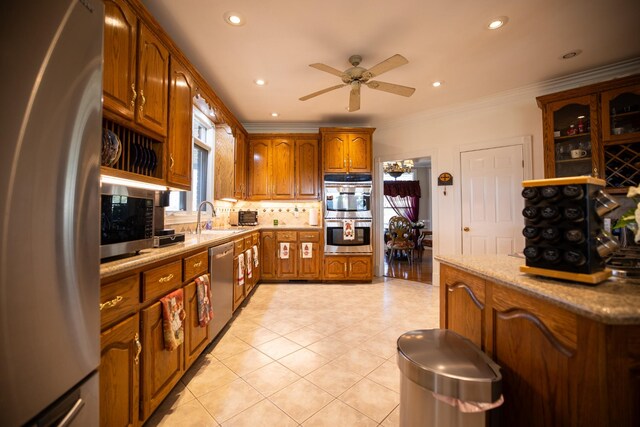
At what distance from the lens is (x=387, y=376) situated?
182 cm

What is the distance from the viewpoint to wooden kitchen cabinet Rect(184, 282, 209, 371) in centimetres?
173

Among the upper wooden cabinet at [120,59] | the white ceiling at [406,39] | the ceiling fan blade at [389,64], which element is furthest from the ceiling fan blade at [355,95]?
the upper wooden cabinet at [120,59]

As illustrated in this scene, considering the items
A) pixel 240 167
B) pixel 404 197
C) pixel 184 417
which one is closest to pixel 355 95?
pixel 240 167

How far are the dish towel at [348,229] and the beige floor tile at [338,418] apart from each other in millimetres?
2753

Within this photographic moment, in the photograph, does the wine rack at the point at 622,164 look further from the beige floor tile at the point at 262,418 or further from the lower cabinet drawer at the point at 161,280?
the lower cabinet drawer at the point at 161,280

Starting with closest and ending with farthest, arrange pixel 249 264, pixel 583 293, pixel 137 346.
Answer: pixel 583 293, pixel 137 346, pixel 249 264

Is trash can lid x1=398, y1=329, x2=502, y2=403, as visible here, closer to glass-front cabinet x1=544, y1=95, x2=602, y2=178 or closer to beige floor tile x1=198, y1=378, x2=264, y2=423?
beige floor tile x1=198, y1=378, x2=264, y2=423

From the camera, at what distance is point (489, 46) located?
8.31 feet

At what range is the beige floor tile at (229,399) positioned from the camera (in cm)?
150

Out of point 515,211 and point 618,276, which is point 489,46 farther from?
point 618,276

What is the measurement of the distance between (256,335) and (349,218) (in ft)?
7.58

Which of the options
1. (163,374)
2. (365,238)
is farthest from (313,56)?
(163,374)

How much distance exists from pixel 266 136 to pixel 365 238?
2.41 meters

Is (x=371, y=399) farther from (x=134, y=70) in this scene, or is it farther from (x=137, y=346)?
(x=134, y=70)
